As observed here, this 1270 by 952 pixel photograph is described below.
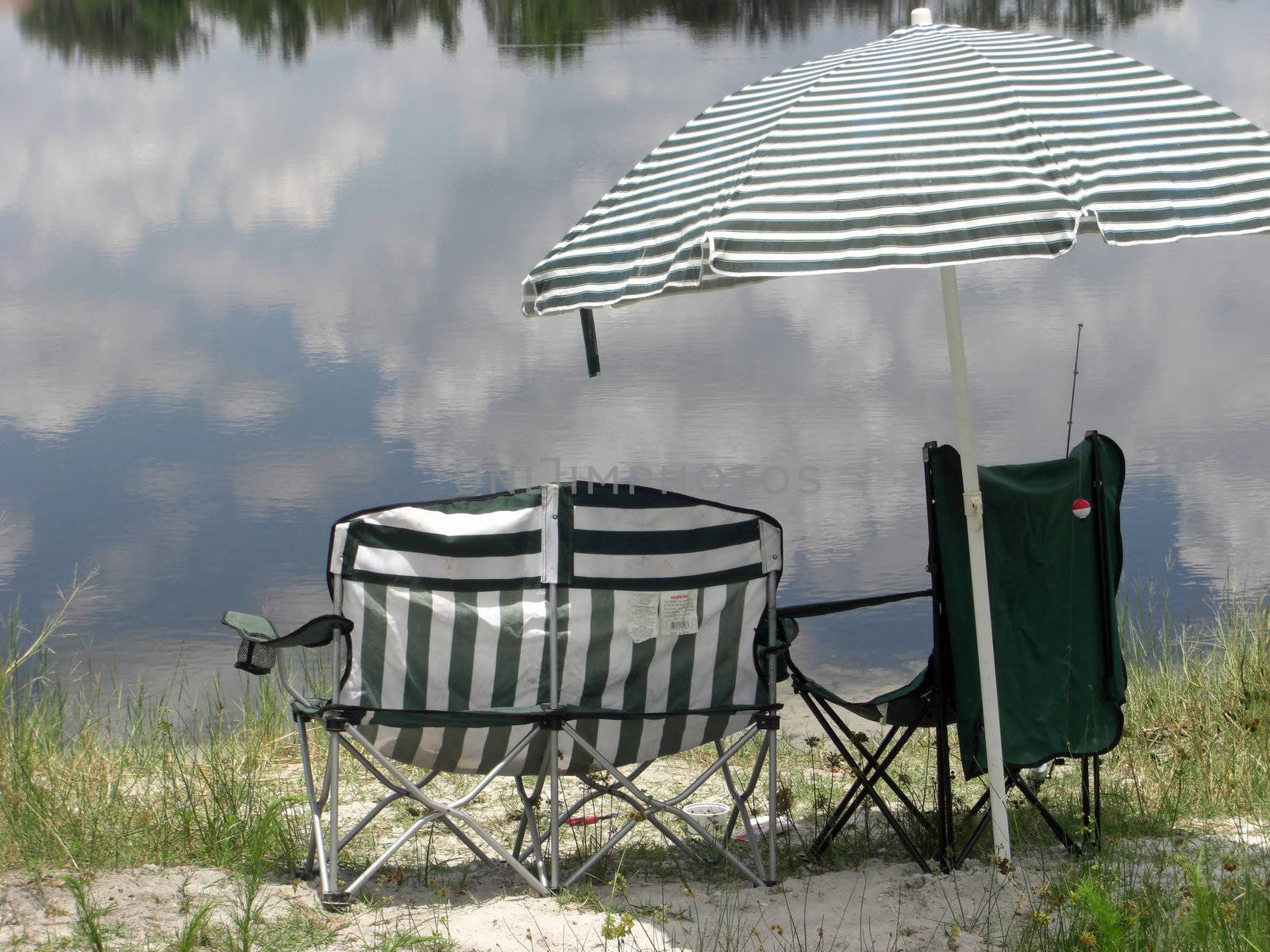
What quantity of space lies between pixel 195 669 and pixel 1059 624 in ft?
11.8

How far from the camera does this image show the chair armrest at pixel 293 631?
2.84 meters

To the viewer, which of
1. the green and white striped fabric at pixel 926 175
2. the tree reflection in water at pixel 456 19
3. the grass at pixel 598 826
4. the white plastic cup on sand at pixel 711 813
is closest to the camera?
the green and white striped fabric at pixel 926 175

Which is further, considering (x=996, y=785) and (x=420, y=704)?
(x=420, y=704)

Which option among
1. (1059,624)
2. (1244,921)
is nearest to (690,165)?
(1059,624)

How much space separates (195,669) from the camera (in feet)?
17.3

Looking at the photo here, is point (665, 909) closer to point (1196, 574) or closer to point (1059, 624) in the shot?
point (1059, 624)

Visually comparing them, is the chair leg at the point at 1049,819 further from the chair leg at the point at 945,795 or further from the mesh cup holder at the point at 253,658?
the mesh cup holder at the point at 253,658

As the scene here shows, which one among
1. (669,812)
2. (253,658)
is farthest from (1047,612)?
(253,658)

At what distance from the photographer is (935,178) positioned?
7.42 ft

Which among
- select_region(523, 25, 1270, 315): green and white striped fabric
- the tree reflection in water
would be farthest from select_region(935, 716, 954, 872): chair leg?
the tree reflection in water

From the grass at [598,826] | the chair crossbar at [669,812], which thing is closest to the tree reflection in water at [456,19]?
the grass at [598,826]

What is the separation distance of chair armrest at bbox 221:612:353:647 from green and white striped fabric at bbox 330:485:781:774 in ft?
0.29

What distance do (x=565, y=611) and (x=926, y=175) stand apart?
131 centimetres

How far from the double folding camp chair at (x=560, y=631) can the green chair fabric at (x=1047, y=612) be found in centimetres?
47
